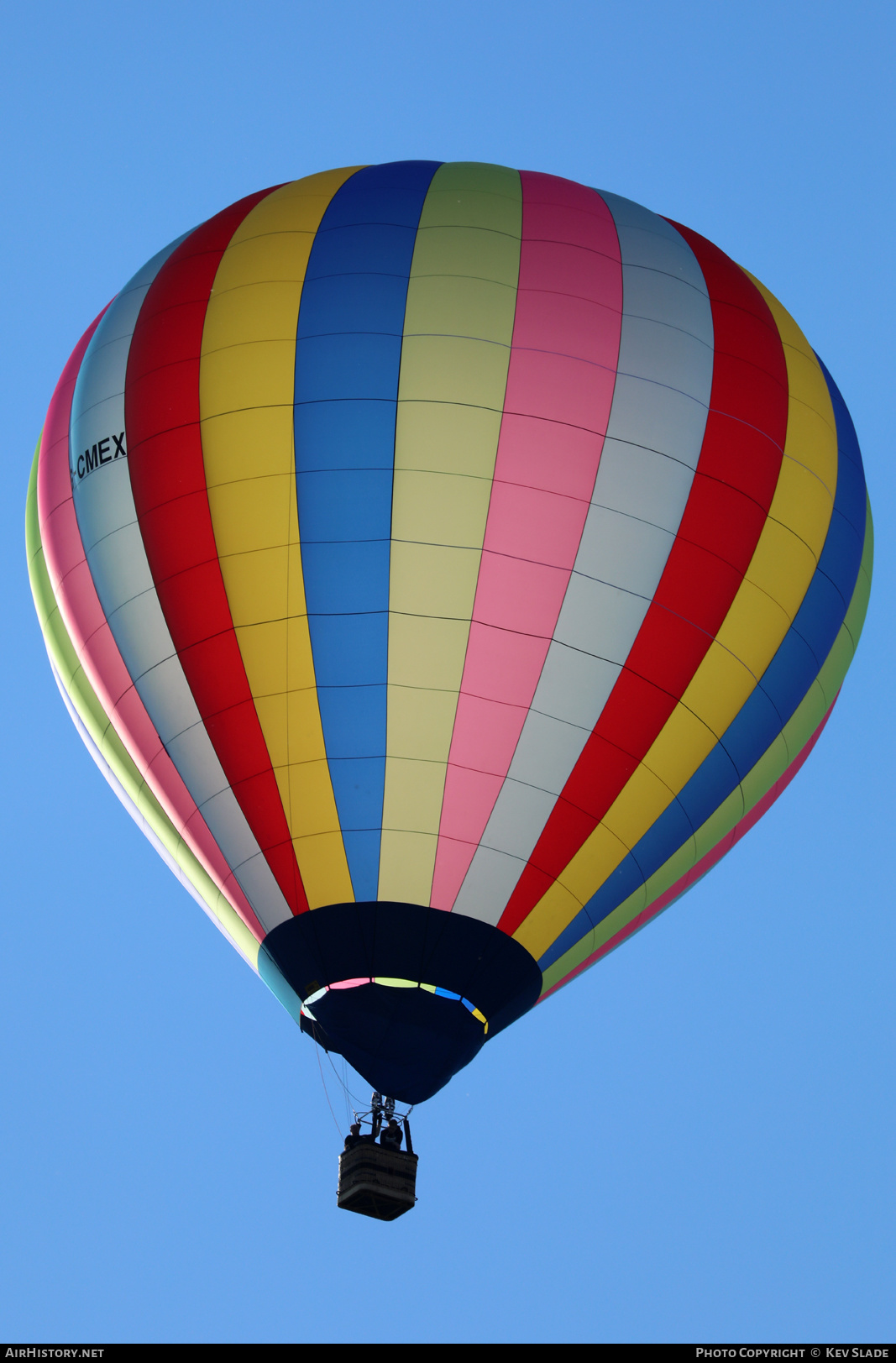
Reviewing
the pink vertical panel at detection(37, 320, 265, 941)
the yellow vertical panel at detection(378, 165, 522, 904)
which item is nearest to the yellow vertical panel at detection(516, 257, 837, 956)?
the yellow vertical panel at detection(378, 165, 522, 904)

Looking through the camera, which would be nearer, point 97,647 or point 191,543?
point 191,543

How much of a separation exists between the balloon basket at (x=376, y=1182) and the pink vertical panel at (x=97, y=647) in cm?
167

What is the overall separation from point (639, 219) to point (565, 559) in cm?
331

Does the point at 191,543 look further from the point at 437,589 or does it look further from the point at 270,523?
the point at 437,589

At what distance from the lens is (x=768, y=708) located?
15.0m

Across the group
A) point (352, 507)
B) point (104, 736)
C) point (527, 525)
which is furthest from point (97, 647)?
point (527, 525)

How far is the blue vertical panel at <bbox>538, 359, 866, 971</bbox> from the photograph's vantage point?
14.6 meters

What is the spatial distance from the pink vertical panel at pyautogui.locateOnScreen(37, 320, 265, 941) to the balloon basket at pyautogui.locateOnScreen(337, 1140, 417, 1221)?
1666mm

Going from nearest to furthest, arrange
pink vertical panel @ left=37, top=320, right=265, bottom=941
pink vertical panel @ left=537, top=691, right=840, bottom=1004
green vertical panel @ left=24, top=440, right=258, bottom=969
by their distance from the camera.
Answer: pink vertical panel @ left=37, top=320, right=265, bottom=941 → green vertical panel @ left=24, top=440, right=258, bottom=969 → pink vertical panel @ left=537, top=691, right=840, bottom=1004

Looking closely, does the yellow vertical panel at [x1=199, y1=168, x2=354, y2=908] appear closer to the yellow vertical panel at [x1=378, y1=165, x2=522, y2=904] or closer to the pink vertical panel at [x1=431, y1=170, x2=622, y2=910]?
the yellow vertical panel at [x1=378, y1=165, x2=522, y2=904]

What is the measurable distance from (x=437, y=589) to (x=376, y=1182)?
386 cm

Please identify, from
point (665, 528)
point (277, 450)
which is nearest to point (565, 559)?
point (665, 528)

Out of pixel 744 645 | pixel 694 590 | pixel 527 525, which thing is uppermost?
pixel 527 525

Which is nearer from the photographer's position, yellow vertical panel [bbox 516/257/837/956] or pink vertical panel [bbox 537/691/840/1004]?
yellow vertical panel [bbox 516/257/837/956]
